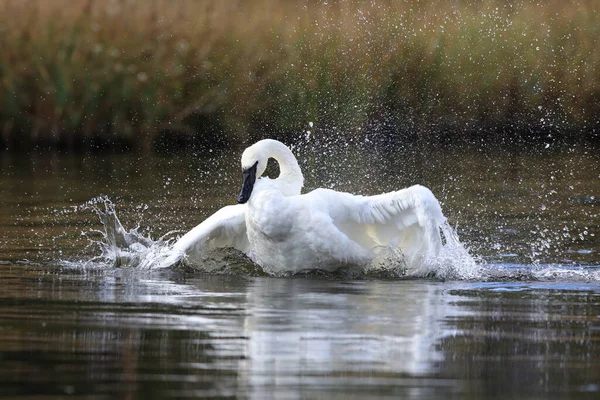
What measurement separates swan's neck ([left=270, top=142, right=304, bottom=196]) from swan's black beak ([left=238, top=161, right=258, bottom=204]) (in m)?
0.18

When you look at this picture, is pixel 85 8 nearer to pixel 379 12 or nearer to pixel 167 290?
pixel 379 12

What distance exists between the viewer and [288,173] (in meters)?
9.52

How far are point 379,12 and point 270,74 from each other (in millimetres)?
1853

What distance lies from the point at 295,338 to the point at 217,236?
3.54m

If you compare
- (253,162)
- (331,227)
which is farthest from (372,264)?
(253,162)

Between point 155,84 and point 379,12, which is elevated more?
point 379,12

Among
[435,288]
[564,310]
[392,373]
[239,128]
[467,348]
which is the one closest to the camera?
[392,373]

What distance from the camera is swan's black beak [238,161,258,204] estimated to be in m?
9.00

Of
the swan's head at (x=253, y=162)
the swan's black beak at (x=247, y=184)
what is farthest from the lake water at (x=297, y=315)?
the swan's head at (x=253, y=162)

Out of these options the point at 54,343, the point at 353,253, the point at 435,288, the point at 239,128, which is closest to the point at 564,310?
the point at 435,288

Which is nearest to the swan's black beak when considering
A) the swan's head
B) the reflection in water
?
the swan's head

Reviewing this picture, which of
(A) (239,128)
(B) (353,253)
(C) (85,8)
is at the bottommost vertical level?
(B) (353,253)

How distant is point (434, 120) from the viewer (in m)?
19.0

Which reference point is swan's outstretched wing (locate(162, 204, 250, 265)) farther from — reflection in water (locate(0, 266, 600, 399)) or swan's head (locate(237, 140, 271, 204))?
reflection in water (locate(0, 266, 600, 399))
